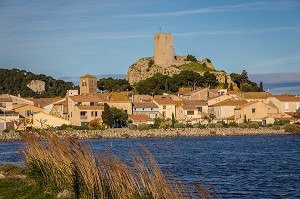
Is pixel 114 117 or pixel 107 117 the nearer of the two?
pixel 107 117

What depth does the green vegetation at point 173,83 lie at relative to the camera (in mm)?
105938

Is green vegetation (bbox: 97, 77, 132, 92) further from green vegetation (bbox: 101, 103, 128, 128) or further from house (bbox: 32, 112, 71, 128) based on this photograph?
house (bbox: 32, 112, 71, 128)

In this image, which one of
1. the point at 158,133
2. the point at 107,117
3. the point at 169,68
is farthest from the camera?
the point at 169,68

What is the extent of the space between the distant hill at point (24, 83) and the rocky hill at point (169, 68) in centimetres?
2059

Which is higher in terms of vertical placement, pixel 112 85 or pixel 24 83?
pixel 24 83

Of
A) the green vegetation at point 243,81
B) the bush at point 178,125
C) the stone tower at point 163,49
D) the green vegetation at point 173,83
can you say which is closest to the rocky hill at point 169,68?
the stone tower at point 163,49

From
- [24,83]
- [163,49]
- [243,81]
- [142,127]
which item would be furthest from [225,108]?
[24,83]

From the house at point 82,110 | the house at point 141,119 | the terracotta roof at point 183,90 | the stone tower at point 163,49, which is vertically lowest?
the house at point 141,119

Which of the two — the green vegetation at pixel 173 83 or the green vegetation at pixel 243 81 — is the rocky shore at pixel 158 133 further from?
the green vegetation at pixel 243 81

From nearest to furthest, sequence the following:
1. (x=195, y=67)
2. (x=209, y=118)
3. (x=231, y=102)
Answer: (x=209, y=118), (x=231, y=102), (x=195, y=67)

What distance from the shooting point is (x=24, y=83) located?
160 metres

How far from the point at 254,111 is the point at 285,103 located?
8.06m

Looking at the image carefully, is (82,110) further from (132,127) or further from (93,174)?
(93,174)

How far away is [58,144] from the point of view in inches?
574
